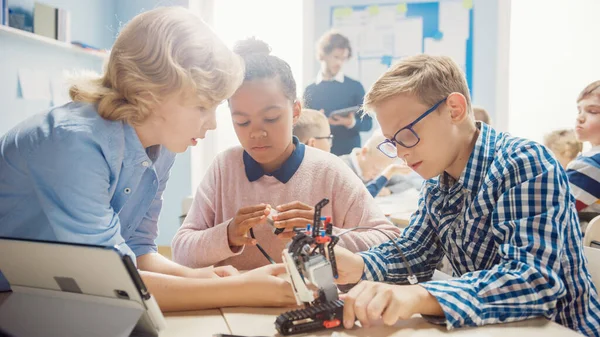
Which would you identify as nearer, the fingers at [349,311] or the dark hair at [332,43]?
the fingers at [349,311]

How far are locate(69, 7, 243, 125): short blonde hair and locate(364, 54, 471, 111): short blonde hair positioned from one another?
391 millimetres

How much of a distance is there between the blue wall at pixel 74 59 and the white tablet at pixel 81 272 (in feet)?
7.48

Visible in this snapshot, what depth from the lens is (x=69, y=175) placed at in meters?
0.95

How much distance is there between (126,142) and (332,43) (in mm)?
3210

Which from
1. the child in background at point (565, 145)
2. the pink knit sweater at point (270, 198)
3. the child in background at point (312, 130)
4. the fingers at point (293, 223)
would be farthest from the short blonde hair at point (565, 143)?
the fingers at point (293, 223)

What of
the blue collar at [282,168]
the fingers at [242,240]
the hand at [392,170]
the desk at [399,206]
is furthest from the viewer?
the hand at [392,170]

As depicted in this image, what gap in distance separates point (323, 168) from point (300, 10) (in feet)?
11.8

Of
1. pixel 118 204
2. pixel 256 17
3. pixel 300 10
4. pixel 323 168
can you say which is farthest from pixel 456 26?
pixel 118 204

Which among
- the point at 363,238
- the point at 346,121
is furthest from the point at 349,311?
the point at 346,121

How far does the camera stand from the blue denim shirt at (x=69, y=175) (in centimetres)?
95

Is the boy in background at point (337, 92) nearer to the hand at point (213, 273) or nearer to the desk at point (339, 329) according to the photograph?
the hand at point (213, 273)

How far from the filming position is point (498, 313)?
938 mm

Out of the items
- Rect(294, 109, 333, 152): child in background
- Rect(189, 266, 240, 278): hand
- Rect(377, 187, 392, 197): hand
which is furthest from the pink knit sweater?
Rect(377, 187, 392, 197): hand

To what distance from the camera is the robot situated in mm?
903
